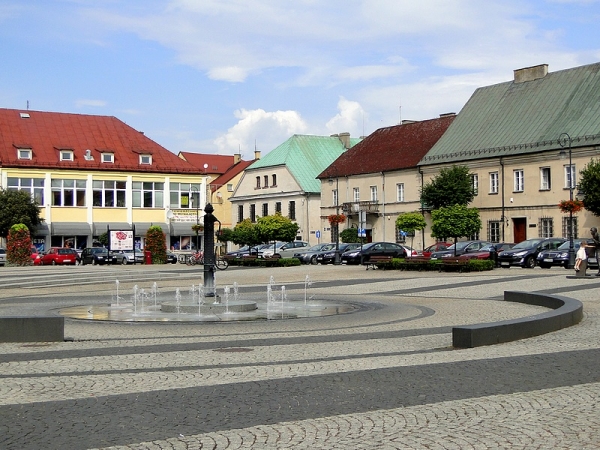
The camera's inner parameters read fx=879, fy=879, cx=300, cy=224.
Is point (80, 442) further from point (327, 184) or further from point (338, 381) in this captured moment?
point (327, 184)

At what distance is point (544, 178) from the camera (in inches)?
2467

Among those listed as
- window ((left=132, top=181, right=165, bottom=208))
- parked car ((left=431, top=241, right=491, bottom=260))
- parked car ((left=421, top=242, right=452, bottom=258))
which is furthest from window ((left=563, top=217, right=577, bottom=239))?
window ((left=132, top=181, right=165, bottom=208))

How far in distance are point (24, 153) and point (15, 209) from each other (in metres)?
9.19

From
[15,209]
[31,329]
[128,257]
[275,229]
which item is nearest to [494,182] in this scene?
[275,229]

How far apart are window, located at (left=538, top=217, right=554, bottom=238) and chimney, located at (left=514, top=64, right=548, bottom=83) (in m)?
13.5

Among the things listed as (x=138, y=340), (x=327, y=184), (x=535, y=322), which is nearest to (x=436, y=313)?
(x=535, y=322)

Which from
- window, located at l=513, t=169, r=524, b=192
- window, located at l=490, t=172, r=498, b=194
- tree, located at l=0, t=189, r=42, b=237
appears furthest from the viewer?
tree, located at l=0, t=189, r=42, b=237

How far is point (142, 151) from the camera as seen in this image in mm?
86125

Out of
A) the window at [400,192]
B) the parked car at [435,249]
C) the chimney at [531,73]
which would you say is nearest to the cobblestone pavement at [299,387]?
the parked car at [435,249]

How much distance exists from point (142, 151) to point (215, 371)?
76816 millimetres

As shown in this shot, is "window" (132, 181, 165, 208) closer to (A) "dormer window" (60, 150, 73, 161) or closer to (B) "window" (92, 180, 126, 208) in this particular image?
(B) "window" (92, 180, 126, 208)

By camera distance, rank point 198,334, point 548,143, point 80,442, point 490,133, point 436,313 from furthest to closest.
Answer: point 490,133, point 548,143, point 436,313, point 198,334, point 80,442

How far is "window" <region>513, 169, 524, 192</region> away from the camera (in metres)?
64.4

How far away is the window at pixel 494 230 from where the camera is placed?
217ft
